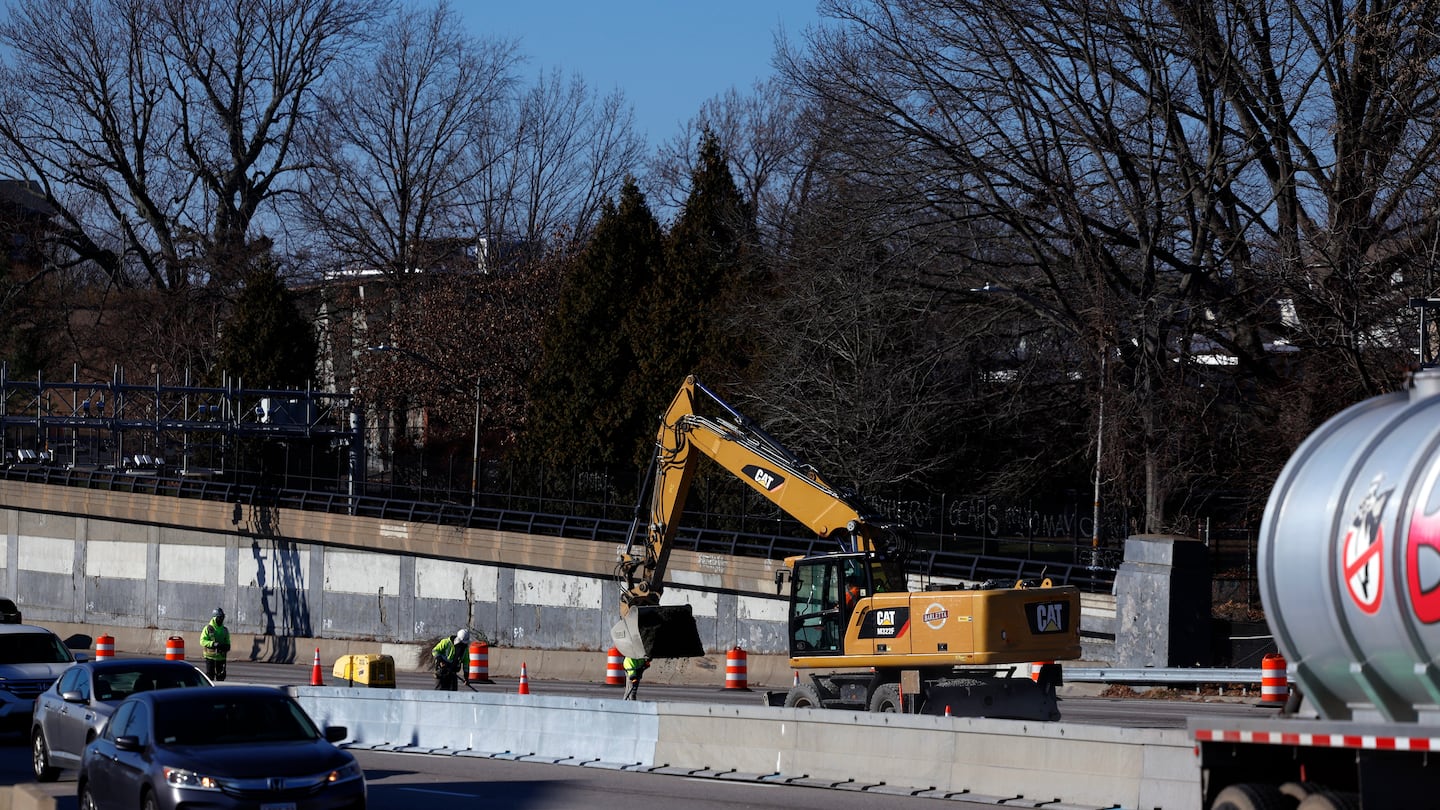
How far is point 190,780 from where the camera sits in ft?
43.3

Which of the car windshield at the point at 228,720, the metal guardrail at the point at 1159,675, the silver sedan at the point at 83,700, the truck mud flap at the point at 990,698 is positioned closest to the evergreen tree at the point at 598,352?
the metal guardrail at the point at 1159,675

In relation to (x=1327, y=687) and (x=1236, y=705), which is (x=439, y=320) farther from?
(x=1327, y=687)

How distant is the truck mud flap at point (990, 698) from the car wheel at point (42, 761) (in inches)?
401

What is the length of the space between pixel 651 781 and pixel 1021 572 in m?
17.2

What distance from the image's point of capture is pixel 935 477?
43.6 m

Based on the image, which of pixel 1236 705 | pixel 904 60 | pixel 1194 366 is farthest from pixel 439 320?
pixel 1236 705

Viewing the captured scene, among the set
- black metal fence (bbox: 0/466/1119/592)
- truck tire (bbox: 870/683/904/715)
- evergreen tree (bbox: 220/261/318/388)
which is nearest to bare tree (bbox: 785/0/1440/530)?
black metal fence (bbox: 0/466/1119/592)

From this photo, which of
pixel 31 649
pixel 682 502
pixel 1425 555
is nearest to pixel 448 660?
pixel 682 502

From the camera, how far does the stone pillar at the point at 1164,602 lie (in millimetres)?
30344

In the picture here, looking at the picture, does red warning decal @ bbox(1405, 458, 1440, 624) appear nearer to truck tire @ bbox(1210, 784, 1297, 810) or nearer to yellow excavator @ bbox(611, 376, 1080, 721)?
truck tire @ bbox(1210, 784, 1297, 810)

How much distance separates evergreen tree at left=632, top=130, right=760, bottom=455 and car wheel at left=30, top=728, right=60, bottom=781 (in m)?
31.2

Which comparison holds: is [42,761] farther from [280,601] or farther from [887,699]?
[280,601]

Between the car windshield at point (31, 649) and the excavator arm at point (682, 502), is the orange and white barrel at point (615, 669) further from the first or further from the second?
the car windshield at point (31, 649)

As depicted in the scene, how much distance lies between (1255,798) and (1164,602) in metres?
20.8
